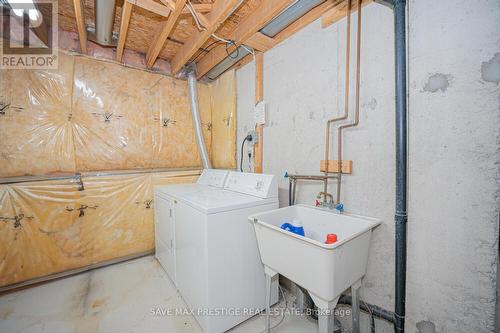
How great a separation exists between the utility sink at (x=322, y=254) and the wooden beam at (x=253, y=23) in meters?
1.41

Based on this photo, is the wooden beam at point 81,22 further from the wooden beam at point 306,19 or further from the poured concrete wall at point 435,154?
the poured concrete wall at point 435,154

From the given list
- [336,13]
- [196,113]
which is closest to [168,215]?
[196,113]

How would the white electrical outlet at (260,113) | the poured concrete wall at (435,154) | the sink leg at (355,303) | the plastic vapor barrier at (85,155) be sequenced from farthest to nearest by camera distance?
the white electrical outlet at (260,113), the plastic vapor barrier at (85,155), the sink leg at (355,303), the poured concrete wall at (435,154)

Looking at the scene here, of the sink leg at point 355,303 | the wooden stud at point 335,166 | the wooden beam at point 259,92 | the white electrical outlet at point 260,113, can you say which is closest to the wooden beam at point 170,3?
the wooden beam at point 259,92

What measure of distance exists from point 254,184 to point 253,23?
128 cm

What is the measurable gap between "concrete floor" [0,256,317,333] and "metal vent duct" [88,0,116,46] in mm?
2269

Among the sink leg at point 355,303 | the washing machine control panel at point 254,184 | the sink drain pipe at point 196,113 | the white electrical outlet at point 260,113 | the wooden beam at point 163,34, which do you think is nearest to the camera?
the sink leg at point 355,303

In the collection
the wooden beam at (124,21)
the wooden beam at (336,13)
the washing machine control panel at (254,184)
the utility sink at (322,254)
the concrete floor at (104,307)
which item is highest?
the wooden beam at (124,21)

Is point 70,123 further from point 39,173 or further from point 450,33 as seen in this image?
point 450,33

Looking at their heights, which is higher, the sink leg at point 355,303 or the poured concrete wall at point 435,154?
the poured concrete wall at point 435,154

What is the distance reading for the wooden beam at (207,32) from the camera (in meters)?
1.36

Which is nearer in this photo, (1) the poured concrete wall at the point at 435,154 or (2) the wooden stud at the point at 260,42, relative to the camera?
(1) the poured concrete wall at the point at 435,154

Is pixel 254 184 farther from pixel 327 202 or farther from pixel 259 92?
pixel 259 92

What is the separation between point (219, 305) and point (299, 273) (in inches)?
25.7
